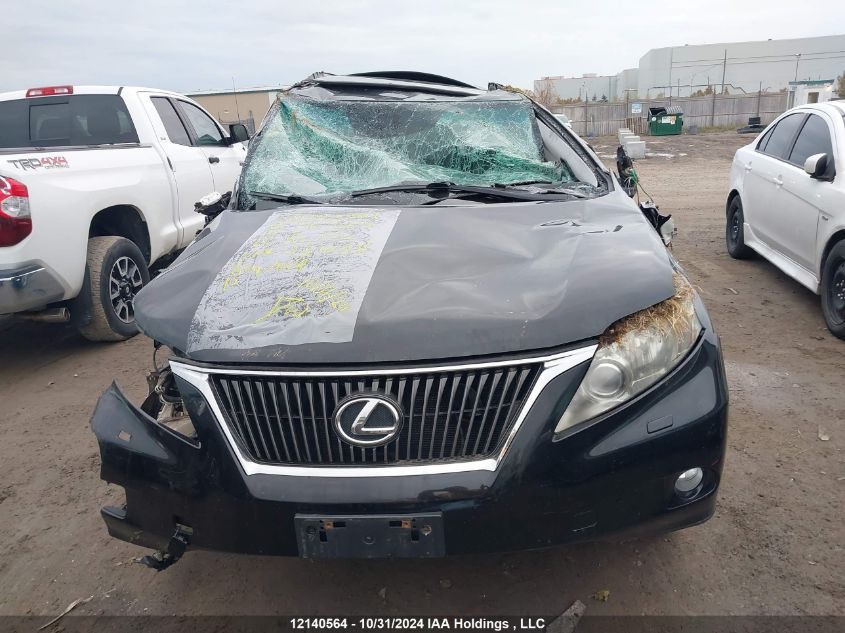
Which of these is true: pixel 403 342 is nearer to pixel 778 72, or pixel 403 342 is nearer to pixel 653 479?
pixel 653 479

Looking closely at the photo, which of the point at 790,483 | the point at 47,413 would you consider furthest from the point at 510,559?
the point at 47,413

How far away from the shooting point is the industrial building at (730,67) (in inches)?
2167

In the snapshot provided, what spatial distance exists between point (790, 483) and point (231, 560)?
2.44 metres

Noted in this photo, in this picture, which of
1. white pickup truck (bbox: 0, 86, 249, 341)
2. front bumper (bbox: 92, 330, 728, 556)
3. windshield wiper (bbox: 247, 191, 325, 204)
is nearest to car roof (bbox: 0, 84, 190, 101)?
white pickup truck (bbox: 0, 86, 249, 341)

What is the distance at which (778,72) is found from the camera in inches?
2183

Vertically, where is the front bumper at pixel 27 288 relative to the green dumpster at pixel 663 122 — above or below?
above

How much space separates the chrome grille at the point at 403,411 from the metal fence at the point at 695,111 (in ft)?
106

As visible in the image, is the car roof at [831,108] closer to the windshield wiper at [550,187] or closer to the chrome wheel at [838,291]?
the chrome wheel at [838,291]

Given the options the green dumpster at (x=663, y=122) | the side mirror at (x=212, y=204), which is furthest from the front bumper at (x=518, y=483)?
the green dumpster at (x=663, y=122)

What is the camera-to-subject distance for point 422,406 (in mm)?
1847

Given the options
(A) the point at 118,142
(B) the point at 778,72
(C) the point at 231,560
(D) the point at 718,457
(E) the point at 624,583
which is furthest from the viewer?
(B) the point at 778,72

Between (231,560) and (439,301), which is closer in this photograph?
(439,301)

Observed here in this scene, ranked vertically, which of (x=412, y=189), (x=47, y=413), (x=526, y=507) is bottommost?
(x=47, y=413)

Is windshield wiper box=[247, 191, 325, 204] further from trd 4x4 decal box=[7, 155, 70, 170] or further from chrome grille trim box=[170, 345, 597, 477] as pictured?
trd 4x4 decal box=[7, 155, 70, 170]
